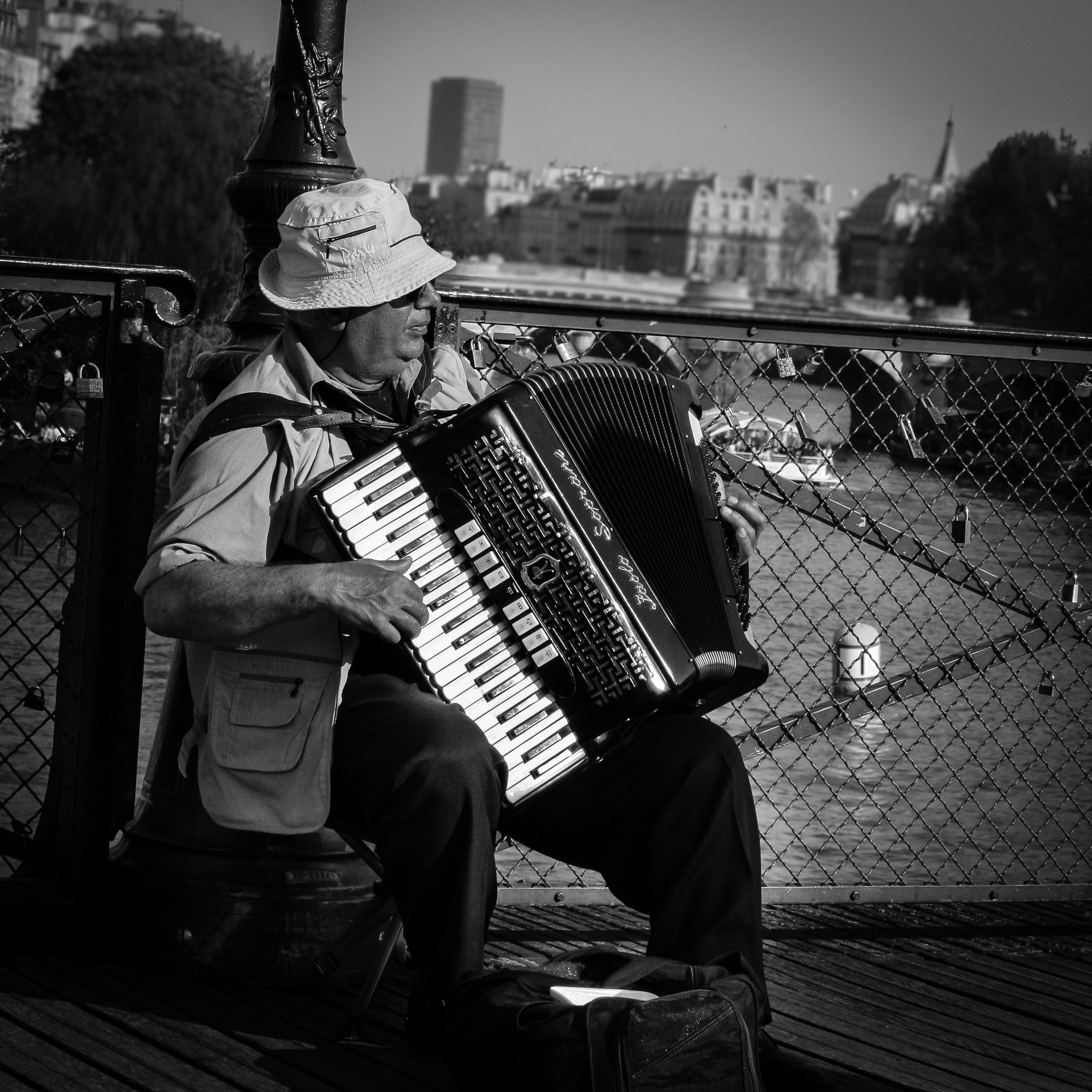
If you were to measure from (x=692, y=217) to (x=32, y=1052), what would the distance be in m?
151

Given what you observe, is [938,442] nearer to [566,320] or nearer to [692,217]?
[566,320]

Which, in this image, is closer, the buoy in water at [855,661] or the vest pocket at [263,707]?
the vest pocket at [263,707]

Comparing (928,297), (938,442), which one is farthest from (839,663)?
(928,297)

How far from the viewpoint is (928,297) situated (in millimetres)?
94375

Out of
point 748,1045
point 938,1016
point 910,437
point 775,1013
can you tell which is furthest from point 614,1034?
point 910,437

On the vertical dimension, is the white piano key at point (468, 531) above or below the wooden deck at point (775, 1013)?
above

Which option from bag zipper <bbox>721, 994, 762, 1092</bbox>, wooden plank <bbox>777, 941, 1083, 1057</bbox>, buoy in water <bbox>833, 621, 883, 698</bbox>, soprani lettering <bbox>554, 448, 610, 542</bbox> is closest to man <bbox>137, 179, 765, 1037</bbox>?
bag zipper <bbox>721, 994, 762, 1092</bbox>

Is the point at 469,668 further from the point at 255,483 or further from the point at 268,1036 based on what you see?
the point at 268,1036

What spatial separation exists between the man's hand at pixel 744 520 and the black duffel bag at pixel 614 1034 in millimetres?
821

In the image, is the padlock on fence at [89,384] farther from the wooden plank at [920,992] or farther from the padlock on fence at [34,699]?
the wooden plank at [920,992]

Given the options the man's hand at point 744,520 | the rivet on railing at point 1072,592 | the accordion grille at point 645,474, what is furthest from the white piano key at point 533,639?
the rivet on railing at point 1072,592

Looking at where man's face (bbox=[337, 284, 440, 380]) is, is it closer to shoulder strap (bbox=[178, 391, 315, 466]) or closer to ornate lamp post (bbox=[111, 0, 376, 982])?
shoulder strap (bbox=[178, 391, 315, 466])

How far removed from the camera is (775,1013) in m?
3.46

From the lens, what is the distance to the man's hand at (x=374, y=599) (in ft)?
9.34
